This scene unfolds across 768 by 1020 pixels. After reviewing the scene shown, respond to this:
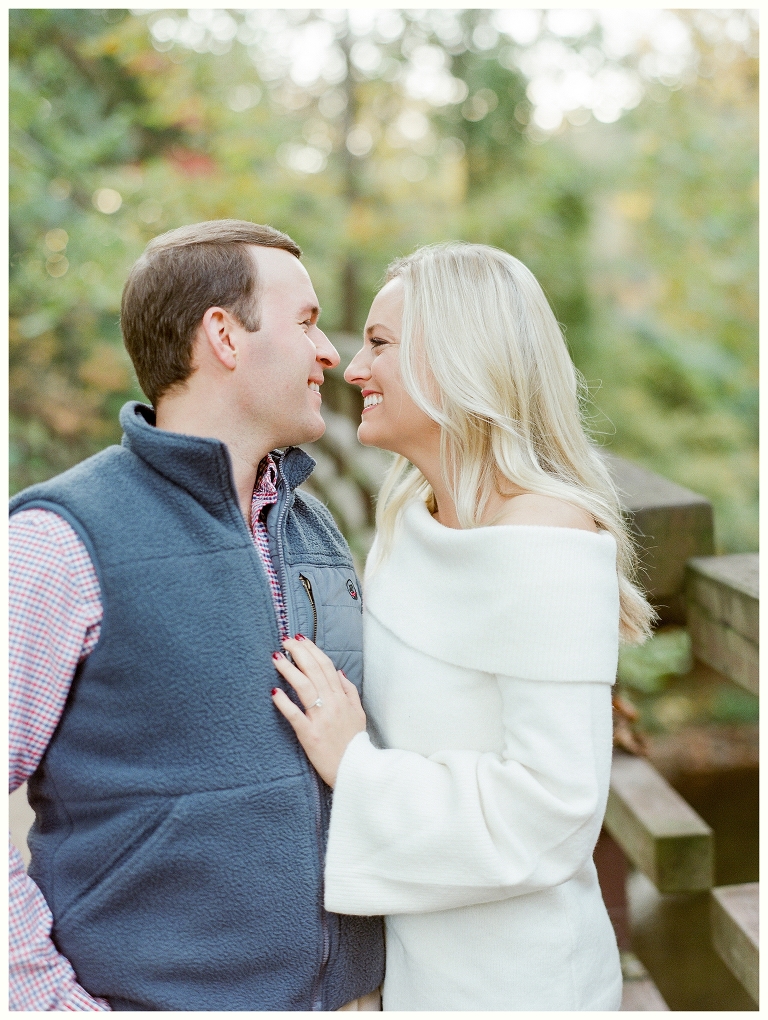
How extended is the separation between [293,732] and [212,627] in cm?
23

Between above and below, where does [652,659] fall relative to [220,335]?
below

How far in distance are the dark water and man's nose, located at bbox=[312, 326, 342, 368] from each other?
2577 millimetres

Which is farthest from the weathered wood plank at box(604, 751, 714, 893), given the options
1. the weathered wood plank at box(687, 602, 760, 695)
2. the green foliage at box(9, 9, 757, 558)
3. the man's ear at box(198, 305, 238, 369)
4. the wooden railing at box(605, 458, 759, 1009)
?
the green foliage at box(9, 9, 757, 558)

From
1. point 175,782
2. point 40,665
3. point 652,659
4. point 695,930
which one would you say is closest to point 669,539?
point 175,782

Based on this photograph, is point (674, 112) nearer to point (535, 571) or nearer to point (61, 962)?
point (535, 571)

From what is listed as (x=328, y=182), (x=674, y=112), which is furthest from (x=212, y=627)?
(x=328, y=182)

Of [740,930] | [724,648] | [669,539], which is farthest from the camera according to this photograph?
[669,539]

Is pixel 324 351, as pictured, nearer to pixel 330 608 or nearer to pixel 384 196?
pixel 330 608

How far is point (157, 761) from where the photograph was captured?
147cm

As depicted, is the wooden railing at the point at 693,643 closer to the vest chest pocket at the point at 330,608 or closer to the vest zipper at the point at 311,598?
the vest chest pocket at the point at 330,608

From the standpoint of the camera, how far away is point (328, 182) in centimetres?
1185

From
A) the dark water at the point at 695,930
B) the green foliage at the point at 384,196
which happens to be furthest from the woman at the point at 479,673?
the green foliage at the point at 384,196

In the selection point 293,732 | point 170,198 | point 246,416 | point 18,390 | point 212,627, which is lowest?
point 293,732

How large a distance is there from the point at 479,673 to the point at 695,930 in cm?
397
